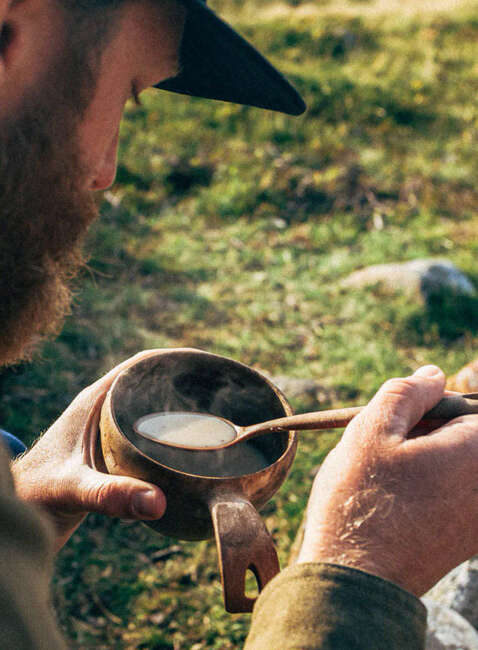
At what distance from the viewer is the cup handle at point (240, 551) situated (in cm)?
125

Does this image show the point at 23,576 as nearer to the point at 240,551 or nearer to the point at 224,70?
the point at 240,551

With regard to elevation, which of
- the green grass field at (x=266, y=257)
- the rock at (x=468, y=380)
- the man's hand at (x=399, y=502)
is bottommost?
the green grass field at (x=266, y=257)

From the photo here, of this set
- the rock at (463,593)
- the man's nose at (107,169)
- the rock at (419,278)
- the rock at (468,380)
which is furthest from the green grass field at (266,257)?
the man's nose at (107,169)

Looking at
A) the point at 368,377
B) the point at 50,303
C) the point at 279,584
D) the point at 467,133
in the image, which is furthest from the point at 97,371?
the point at 467,133

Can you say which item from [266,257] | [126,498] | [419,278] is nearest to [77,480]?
[126,498]

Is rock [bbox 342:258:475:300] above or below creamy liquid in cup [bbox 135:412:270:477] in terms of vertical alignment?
below

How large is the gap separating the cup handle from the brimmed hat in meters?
1.13

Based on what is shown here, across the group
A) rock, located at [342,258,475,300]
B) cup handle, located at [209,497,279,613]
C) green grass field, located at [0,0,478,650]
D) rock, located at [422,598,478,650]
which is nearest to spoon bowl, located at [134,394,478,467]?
cup handle, located at [209,497,279,613]

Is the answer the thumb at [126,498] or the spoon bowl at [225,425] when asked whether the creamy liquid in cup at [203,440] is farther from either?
the thumb at [126,498]

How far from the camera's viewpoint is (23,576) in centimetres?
96

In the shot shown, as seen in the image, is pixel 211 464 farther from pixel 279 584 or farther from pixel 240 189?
pixel 240 189

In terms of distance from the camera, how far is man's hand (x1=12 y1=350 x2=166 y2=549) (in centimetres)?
138

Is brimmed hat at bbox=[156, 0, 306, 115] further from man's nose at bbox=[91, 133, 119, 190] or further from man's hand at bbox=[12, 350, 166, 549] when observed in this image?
man's hand at bbox=[12, 350, 166, 549]

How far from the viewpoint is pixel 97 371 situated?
3943 mm
